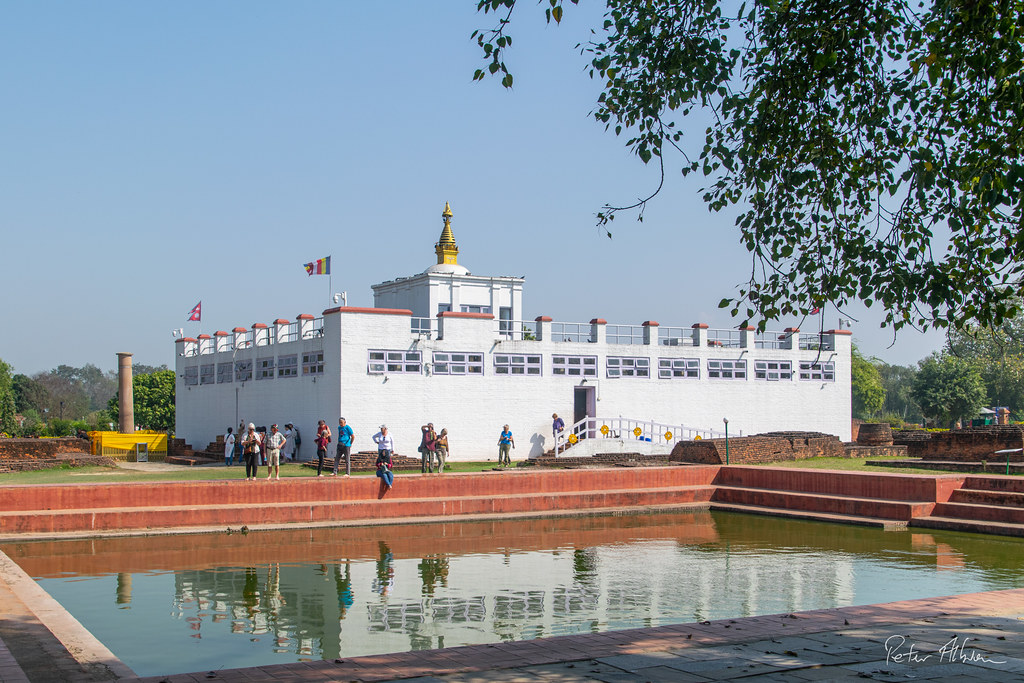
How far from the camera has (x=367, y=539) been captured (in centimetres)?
1777

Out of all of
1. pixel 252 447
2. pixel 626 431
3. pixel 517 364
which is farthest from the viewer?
pixel 626 431

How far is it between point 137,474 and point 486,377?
41.4 ft

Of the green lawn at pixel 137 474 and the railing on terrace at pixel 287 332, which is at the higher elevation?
the railing on terrace at pixel 287 332

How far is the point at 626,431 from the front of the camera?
119ft

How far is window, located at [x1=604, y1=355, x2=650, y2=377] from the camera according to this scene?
37.0 metres

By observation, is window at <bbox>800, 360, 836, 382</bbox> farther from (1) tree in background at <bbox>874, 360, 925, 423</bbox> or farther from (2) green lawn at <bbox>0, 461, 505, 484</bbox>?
(1) tree in background at <bbox>874, 360, 925, 423</bbox>

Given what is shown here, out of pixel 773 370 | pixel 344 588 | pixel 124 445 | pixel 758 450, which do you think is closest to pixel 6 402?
pixel 124 445

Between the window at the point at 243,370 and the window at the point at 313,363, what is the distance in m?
5.04

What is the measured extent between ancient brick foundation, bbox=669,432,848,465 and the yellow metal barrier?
20.9 metres

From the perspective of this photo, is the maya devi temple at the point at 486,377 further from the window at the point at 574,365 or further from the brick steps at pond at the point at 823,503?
the brick steps at pond at the point at 823,503

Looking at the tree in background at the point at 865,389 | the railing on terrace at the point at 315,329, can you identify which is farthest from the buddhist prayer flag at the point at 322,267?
the tree in background at the point at 865,389

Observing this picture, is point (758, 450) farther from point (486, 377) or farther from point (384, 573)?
point (384, 573)

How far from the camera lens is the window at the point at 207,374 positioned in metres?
42.0

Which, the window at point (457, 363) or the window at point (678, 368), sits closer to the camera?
the window at point (457, 363)
